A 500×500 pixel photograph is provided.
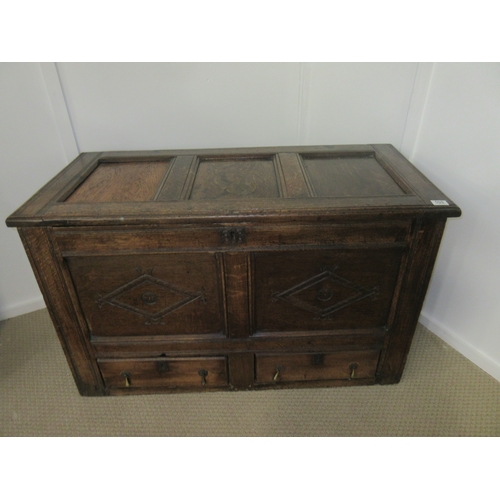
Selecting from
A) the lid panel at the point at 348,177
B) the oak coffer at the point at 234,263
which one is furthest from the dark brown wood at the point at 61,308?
the lid panel at the point at 348,177

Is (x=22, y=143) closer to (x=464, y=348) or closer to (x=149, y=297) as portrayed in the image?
(x=149, y=297)

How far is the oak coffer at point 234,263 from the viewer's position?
1.21 m

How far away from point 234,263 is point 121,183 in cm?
55

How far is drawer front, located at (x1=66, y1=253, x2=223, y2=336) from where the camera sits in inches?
50.3

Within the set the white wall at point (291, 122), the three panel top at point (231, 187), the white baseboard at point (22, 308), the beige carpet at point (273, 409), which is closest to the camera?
the three panel top at point (231, 187)

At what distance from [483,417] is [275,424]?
835mm

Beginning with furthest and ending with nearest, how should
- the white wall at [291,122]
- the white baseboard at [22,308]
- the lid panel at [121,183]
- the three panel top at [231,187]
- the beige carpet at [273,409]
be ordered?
the white baseboard at [22,308] < the white wall at [291,122] < the beige carpet at [273,409] < the lid panel at [121,183] < the three panel top at [231,187]

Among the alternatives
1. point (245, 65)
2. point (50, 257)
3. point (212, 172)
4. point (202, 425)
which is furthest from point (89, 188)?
point (202, 425)

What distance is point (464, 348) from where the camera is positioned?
5.70 feet

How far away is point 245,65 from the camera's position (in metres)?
1.65

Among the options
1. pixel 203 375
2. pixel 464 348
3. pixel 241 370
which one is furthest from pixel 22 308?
pixel 464 348

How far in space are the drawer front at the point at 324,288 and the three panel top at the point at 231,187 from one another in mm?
172

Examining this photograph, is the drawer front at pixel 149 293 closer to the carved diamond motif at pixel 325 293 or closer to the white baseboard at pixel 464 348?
the carved diamond motif at pixel 325 293

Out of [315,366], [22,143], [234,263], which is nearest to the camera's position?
[234,263]
